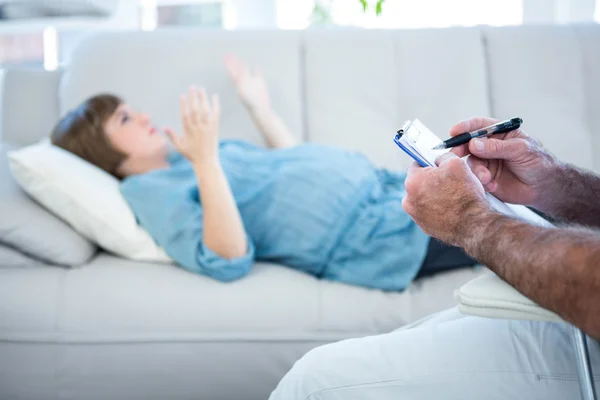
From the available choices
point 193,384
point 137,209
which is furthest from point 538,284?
point 137,209

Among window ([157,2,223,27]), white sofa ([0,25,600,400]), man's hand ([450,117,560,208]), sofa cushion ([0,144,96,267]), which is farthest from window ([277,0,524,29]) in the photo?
man's hand ([450,117,560,208])

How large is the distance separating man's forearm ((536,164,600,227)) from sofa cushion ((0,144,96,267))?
103 centimetres

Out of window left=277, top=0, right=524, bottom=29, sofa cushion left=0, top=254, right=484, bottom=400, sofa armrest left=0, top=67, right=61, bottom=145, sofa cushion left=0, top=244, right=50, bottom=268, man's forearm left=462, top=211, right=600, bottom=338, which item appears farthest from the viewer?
window left=277, top=0, right=524, bottom=29

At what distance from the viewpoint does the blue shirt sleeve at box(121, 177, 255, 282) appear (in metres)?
1.53

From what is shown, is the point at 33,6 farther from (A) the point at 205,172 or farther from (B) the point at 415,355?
(B) the point at 415,355

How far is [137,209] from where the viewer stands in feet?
5.50

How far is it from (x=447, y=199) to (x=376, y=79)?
4.10 feet

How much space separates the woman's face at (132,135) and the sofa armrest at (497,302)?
1221mm

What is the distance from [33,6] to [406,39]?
1.22 metres

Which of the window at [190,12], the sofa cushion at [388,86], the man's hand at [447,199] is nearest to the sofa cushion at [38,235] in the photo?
the sofa cushion at [388,86]

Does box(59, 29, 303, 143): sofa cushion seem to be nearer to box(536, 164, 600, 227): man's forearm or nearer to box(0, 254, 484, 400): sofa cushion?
box(0, 254, 484, 400): sofa cushion

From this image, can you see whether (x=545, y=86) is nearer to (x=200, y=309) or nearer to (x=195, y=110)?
(x=195, y=110)

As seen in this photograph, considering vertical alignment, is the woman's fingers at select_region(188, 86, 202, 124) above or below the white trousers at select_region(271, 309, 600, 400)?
above

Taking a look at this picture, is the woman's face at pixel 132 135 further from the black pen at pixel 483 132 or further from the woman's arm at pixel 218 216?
the black pen at pixel 483 132
